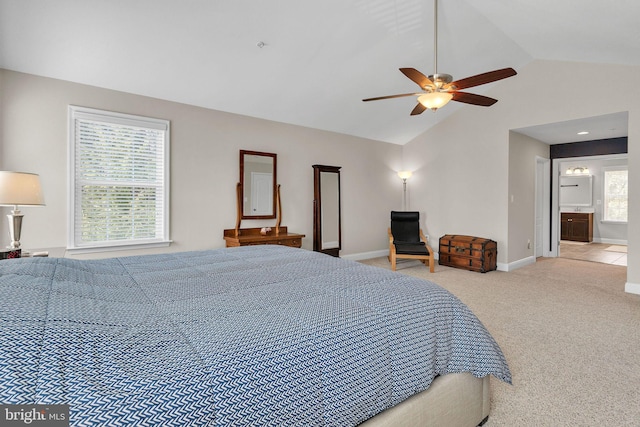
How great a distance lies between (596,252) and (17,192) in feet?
31.8

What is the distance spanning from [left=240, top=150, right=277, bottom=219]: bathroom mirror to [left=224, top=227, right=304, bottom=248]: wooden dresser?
240 mm

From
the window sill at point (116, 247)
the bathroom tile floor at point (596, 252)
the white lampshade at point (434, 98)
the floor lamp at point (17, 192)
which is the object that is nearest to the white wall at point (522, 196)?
the bathroom tile floor at point (596, 252)

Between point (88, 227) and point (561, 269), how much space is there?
23.0ft

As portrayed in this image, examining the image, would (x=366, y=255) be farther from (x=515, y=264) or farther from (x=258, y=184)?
(x=258, y=184)

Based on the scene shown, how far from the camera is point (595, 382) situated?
82.4 inches

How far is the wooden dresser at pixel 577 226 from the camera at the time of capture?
8.56 meters

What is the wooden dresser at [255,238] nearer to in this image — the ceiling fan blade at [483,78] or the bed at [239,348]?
the bed at [239,348]

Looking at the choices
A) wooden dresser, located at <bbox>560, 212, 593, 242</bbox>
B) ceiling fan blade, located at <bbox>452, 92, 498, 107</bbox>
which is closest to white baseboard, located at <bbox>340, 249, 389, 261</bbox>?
ceiling fan blade, located at <bbox>452, 92, 498, 107</bbox>

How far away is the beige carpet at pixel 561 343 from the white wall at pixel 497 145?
87 centimetres

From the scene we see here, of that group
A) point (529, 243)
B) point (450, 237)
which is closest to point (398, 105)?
point (450, 237)

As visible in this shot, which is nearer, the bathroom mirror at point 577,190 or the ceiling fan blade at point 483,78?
the ceiling fan blade at point 483,78

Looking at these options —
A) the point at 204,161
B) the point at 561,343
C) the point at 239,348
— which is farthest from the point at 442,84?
the point at 204,161

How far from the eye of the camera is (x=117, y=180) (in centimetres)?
379

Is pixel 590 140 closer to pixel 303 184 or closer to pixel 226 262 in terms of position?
pixel 303 184
